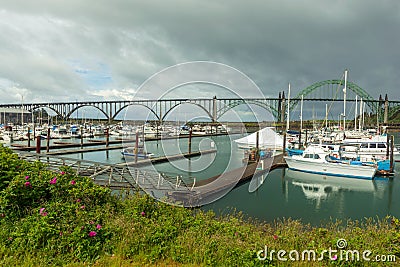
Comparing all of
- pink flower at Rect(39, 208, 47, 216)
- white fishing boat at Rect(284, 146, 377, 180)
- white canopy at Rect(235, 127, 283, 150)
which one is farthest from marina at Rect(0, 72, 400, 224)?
white canopy at Rect(235, 127, 283, 150)

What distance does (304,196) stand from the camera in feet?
63.1

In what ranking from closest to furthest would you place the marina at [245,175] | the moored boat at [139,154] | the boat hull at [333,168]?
the marina at [245,175], the boat hull at [333,168], the moored boat at [139,154]

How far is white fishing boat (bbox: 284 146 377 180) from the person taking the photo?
22.9 metres

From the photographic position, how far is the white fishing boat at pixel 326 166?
22875mm

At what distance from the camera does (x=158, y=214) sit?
6.26m

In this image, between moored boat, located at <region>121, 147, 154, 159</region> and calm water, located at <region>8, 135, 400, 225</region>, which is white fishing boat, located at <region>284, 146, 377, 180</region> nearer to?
calm water, located at <region>8, 135, 400, 225</region>

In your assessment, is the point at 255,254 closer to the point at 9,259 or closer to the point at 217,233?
the point at 217,233

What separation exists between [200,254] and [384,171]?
26.4 metres

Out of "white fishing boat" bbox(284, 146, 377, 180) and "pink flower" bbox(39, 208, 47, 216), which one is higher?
"pink flower" bbox(39, 208, 47, 216)

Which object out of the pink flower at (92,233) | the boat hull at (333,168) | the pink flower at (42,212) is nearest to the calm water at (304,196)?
the boat hull at (333,168)

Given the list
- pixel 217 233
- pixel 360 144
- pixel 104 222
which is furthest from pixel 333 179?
pixel 104 222

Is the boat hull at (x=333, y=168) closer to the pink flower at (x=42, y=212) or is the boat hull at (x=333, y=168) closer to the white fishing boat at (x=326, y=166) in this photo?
the white fishing boat at (x=326, y=166)

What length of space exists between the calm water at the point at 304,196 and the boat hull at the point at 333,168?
49cm

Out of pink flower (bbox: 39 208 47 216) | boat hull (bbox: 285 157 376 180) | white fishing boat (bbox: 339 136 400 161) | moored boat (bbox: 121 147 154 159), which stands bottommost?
boat hull (bbox: 285 157 376 180)
